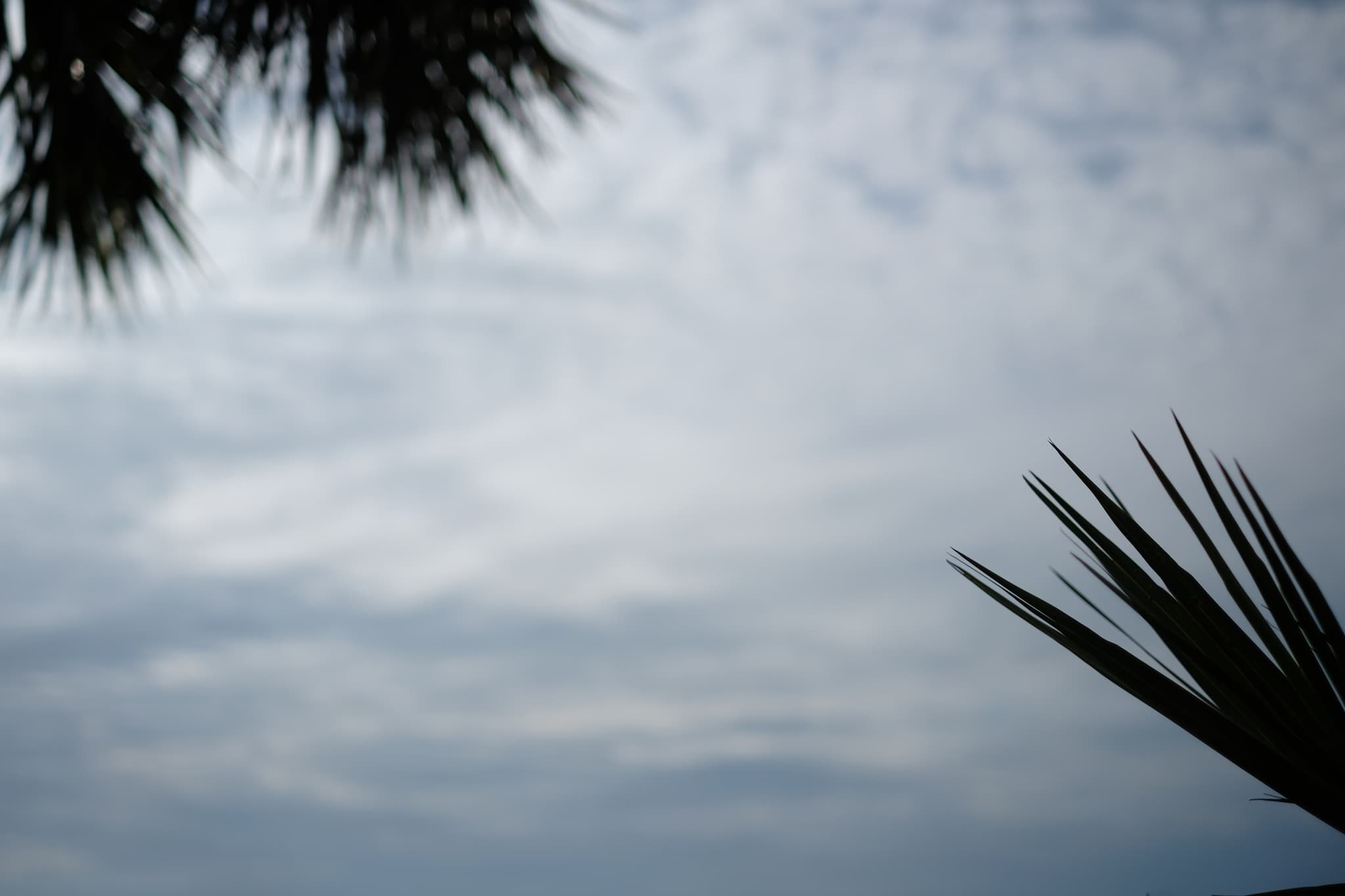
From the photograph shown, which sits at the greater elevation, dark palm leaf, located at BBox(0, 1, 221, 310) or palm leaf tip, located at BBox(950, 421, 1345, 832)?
dark palm leaf, located at BBox(0, 1, 221, 310)

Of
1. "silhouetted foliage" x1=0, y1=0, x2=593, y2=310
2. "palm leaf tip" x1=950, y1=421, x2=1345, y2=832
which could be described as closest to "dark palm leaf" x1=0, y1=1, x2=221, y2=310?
"silhouetted foliage" x1=0, y1=0, x2=593, y2=310

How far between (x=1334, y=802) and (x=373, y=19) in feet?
7.42

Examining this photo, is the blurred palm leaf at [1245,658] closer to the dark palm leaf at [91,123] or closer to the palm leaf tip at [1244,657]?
the palm leaf tip at [1244,657]

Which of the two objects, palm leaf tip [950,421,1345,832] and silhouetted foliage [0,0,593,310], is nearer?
palm leaf tip [950,421,1345,832]

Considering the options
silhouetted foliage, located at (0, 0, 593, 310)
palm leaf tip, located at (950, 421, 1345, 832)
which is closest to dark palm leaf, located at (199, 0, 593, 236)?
silhouetted foliage, located at (0, 0, 593, 310)

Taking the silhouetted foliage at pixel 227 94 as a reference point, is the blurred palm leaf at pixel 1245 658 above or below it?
below

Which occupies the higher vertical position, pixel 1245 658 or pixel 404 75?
pixel 404 75

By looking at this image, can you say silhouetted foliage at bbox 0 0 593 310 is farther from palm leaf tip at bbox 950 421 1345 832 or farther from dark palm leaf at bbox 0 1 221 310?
palm leaf tip at bbox 950 421 1345 832

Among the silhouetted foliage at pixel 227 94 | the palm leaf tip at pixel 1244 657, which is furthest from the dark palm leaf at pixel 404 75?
the palm leaf tip at pixel 1244 657

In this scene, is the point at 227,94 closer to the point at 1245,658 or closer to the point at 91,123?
the point at 91,123

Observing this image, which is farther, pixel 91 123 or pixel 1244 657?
pixel 91 123

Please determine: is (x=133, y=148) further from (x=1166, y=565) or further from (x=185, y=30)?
(x=1166, y=565)

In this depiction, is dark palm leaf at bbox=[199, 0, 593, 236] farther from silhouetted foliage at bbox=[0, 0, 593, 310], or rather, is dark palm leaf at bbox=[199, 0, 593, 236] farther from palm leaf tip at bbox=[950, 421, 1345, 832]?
palm leaf tip at bbox=[950, 421, 1345, 832]

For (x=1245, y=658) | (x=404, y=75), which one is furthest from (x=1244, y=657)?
(x=404, y=75)
